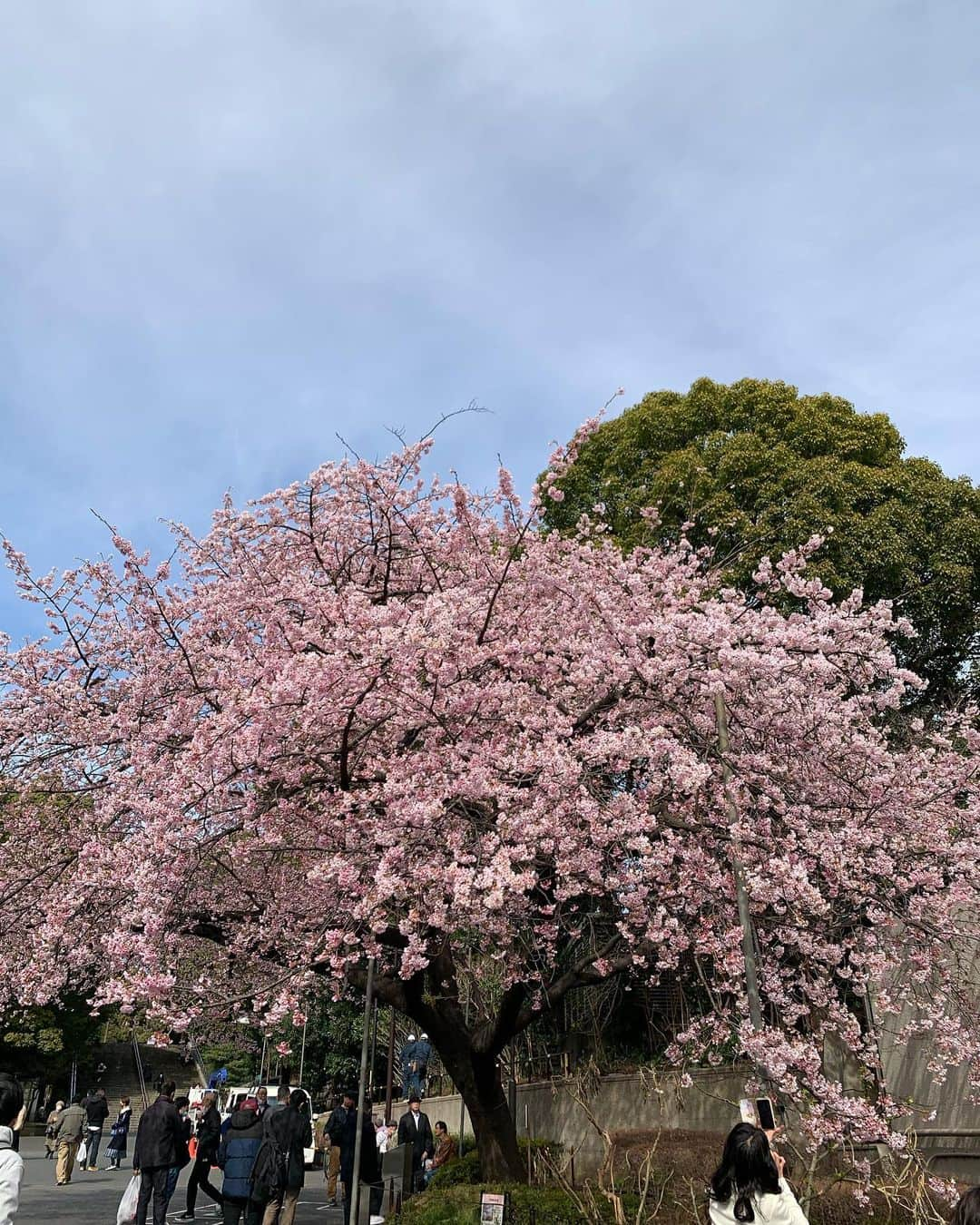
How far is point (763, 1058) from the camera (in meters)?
6.98

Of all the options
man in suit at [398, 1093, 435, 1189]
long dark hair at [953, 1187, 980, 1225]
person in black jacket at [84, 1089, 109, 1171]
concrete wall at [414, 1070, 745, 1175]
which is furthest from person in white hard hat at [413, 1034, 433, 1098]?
long dark hair at [953, 1187, 980, 1225]

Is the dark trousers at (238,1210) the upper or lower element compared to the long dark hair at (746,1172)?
lower

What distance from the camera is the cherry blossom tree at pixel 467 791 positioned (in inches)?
301

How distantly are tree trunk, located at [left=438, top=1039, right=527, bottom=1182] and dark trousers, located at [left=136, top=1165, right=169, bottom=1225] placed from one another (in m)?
2.99

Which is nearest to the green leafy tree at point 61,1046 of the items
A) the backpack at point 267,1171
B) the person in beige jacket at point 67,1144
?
the person in beige jacket at point 67,1144

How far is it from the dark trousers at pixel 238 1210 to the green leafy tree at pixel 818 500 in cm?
914

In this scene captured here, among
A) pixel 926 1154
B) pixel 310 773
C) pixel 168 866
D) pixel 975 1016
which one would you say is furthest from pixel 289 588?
pixel 926 1154

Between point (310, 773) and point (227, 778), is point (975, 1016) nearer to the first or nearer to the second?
point (310, 773)

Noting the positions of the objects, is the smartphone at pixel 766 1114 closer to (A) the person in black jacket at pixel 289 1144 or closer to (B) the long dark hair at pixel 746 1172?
(B) the long dark hair at pixel 746 1172

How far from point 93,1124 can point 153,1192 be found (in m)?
10.3

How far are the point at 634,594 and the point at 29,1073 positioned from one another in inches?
1345

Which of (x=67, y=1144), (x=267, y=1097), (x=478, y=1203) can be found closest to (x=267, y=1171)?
(x=478, y=1203)

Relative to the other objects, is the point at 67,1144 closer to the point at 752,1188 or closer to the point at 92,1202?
the point at 92,1202

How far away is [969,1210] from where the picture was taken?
9.32 feet
